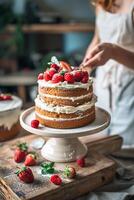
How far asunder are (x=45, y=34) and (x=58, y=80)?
2.15 metres

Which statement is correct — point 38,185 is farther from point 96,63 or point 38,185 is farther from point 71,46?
point 71,46

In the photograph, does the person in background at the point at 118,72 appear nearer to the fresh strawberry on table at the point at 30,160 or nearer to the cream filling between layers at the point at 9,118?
the cream filling between layers at the point at 9,118

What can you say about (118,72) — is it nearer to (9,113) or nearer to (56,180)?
(9,113)

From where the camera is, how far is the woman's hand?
126cm

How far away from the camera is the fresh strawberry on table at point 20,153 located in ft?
3.80

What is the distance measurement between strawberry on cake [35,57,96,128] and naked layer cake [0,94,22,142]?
21 cm

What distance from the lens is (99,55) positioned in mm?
1261

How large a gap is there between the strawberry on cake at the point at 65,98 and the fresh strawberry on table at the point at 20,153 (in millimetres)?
120

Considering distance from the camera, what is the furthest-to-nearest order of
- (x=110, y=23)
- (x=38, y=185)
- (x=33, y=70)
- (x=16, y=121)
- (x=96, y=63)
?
(x=33, y=70)
(x=110, y=23)
(x=16, y=121)
(x=96, y=63)
(x=38, y=185)

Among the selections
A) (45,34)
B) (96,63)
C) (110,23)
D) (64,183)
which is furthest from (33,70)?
(64,183)

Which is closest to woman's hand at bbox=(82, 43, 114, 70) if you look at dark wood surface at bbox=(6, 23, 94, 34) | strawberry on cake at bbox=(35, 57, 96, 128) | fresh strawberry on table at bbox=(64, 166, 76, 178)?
strawberry on cake at bbox=(35, 57, 96, 128)

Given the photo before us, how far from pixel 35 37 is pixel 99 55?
2014mm

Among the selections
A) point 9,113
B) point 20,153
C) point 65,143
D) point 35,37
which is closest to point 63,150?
point 65,143

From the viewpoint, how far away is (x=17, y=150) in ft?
3.92
